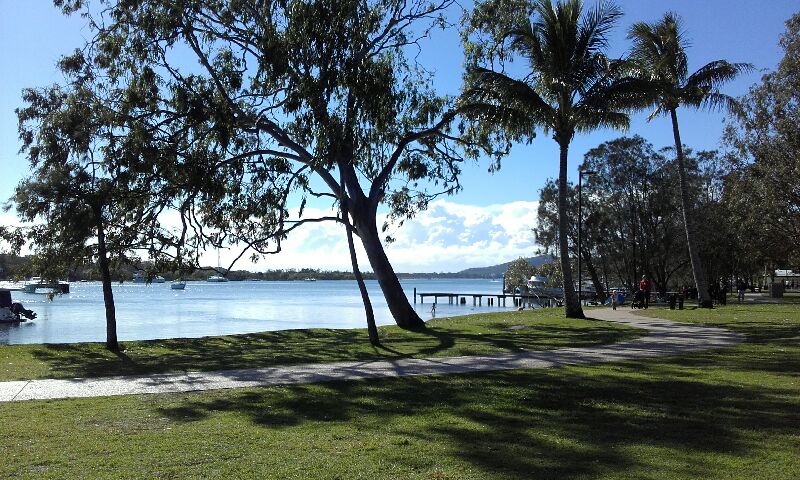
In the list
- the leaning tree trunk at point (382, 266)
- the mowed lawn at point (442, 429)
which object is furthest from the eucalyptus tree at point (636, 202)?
the mowed lawn at point (442, 429)

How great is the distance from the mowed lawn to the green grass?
3.60m

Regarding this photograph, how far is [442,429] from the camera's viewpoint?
24.3 ft

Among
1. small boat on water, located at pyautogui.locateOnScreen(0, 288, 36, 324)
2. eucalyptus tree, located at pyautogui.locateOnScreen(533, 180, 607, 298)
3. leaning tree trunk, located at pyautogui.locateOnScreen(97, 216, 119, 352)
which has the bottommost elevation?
small boat on water, located at pyautogui.locateOnScreen(0, 288, 36, 324)

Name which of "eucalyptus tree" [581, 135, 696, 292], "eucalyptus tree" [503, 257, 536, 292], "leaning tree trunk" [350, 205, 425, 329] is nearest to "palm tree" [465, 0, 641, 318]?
"leaning tree trunk" [350, 205, 425, 329]

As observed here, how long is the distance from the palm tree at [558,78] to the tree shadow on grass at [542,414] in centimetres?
1139

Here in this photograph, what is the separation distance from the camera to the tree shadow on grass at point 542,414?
246 inches

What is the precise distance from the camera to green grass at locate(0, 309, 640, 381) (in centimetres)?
1363

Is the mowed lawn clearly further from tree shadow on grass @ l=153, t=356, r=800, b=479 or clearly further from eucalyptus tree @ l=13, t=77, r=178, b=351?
eucalyptus tree @ l=13, t=77, r=178, b=351

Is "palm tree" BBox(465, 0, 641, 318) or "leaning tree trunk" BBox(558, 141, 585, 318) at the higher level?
"palm tree" BBox(465, 0, 641, 318)

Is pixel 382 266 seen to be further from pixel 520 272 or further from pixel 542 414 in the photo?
pixel 520 272

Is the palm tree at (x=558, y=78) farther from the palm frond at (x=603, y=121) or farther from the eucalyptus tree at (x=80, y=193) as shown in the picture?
the eucalyptus tree at (x=80, y=193)

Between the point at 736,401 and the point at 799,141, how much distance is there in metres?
16.7

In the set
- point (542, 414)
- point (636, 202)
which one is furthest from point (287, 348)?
point (636, 202)

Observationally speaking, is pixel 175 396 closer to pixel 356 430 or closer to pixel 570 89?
pixel 356 430
